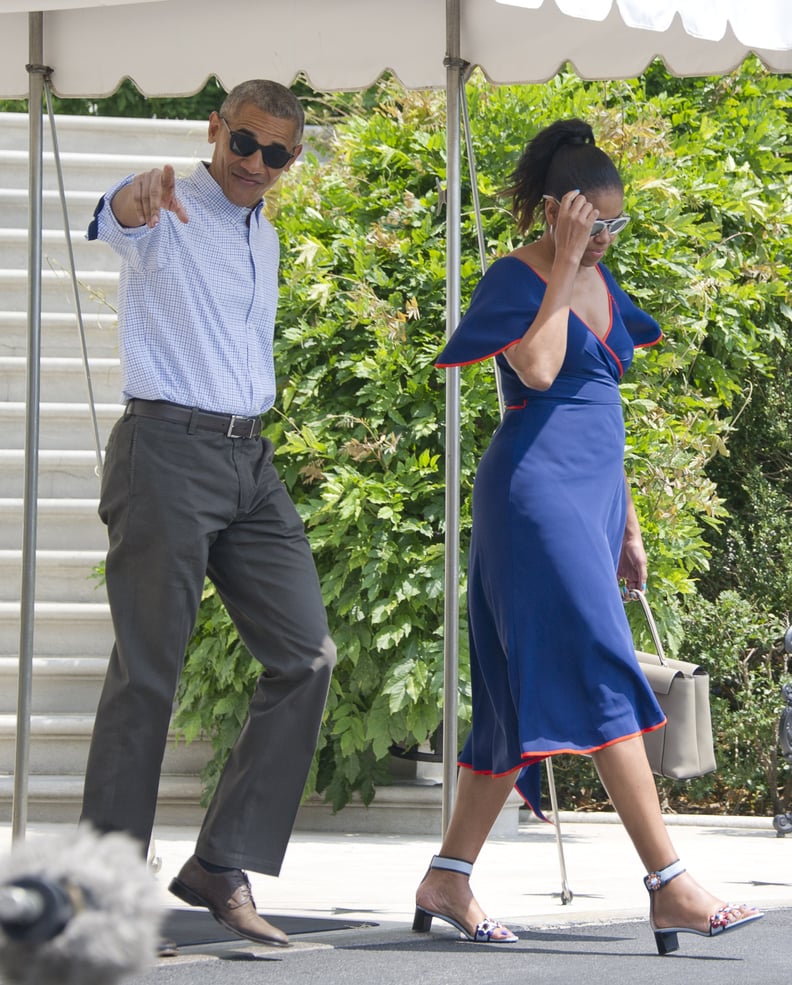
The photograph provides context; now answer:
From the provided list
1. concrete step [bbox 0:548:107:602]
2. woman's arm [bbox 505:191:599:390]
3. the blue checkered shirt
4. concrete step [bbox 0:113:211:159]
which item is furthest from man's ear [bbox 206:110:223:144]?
concrete step [bbox 0:113:211:159]

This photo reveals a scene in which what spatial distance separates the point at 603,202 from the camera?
11.3ft

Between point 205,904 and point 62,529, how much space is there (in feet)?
11.5

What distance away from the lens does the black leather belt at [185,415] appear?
3.31 m

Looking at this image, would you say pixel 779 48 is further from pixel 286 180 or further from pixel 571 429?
→ pixel 286 180

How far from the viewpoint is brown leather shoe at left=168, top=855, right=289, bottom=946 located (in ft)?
10.9

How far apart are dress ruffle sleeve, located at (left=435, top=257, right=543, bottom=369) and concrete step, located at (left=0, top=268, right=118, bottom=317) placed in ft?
13.6

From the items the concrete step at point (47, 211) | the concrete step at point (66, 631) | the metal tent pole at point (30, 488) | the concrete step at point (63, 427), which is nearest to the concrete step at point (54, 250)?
the concrete step at point (47, 211)

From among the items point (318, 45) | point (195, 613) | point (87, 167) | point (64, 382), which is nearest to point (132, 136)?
point (87, 167)

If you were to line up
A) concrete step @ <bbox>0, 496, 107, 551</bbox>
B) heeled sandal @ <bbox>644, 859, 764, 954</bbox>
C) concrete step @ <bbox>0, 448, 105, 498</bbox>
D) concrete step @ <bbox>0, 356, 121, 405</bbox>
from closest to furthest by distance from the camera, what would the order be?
1. heeled sandal @ <bbox>644, 859, 764, 954</bbox>
2. concrete step @ <bbox>0, 496, 107, 551</bbox>
3. concrete step @ <bbox>0, 448, 105, 498</bbox>
4. concrete step @ <bbox>0, 356, 121, 405</bbox>

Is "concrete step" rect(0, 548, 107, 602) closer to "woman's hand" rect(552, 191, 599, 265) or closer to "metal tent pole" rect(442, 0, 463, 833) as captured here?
"metal tent pole" rect(442, 0, 463, 833)

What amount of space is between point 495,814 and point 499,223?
9.03ft

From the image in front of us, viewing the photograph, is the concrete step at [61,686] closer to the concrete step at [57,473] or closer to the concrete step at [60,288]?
the concrete step at [57,473]

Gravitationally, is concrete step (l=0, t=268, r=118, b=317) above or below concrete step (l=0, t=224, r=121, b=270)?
below

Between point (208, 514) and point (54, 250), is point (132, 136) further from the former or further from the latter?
point (208, 514)
